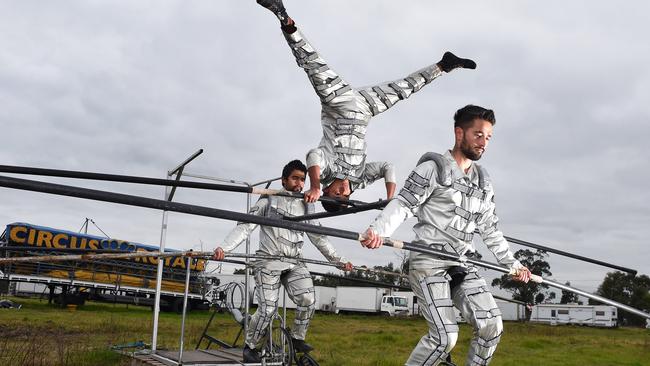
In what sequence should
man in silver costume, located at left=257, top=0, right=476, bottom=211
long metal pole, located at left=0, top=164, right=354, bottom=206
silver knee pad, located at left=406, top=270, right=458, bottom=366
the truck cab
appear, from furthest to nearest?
the truck cab, man in silver costume, located at left=257, top=0, right=476, bottom=211, long metal pole, located at left=0, top=164, right=354, bottom=206, silver knee pad, located at left=406, top=270, right=458, bottom=366

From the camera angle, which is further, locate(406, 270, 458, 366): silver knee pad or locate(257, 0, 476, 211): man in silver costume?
locate(257, 0, 476, 211): man in silver costume

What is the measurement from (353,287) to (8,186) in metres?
46.9

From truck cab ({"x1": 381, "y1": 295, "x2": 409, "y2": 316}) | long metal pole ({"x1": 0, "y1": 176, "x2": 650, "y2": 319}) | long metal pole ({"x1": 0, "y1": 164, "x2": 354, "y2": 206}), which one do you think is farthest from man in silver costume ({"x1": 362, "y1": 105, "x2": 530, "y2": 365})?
truck cab ({"x1": 381, "y1": 295, "x2": 409, "y2": 316})

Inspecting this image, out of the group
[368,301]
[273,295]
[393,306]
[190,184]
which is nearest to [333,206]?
[273,295]

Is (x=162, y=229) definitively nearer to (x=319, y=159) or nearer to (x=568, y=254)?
(x=319, y=159)

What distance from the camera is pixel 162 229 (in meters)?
7.25

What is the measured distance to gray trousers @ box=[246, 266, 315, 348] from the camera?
6848mm

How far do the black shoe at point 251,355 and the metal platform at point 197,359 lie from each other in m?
0.08

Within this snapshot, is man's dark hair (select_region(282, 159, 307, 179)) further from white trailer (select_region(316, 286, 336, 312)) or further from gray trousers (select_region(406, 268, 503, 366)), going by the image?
white trailer (select_region(316, 286, 336, 312))

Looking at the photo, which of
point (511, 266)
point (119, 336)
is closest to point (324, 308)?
point (119, 336)

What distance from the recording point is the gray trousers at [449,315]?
4141 mm

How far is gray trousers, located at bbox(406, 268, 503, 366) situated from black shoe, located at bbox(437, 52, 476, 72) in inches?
128

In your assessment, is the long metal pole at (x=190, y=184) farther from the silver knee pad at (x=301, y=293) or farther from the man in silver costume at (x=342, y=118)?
the silver knee pad at (x=301, y=293)

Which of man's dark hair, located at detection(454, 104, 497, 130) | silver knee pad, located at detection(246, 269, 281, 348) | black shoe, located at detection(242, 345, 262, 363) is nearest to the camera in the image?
man's dark hair, located at detection(454, 104, 497, 130)
